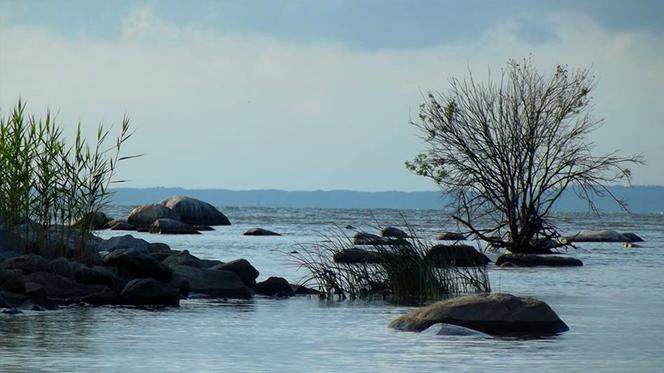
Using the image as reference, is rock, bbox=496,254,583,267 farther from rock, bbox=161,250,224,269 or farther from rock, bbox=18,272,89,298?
rock, bbox=18,272,89,298

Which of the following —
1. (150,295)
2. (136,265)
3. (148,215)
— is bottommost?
(150,295)

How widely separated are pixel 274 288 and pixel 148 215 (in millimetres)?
41617

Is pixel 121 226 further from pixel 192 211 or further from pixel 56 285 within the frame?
pixel 56 285

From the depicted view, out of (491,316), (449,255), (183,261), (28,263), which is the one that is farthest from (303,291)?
(491,316)

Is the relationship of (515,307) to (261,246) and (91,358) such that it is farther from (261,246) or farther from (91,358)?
(261,246)

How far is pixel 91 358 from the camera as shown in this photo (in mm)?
13836

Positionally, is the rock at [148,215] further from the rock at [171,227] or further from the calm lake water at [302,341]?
the calm lake water at [302,341]

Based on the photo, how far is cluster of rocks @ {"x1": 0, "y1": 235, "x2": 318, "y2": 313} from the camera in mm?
21516

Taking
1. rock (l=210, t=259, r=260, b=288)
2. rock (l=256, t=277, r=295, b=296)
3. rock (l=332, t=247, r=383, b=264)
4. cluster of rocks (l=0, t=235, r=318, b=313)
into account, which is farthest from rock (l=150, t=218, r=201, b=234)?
rock (l=256, t=277, r=295, b=296)

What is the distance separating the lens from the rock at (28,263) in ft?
73.7

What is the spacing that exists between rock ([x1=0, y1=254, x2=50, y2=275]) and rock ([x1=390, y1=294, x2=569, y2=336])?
25.6ft

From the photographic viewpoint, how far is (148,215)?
215ft

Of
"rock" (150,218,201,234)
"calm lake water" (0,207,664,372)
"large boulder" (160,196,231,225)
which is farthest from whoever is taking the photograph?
"large boulder" (160,196,231,225)

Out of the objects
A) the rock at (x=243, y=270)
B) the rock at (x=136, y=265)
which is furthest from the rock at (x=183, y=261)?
the rock at (x=136, y=265)
